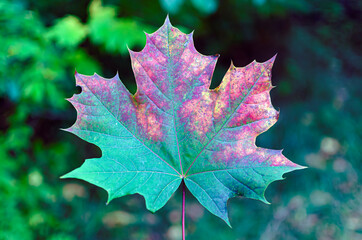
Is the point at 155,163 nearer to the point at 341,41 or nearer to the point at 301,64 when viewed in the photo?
the point at 301,64

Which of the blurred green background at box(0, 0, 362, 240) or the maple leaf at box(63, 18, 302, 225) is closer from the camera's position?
the maple leaf at box(63, 18, 302, 225)

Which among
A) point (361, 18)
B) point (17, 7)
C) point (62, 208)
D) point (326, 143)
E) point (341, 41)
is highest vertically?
point (361, 18)

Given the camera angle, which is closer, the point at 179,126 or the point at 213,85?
the point at 179,126

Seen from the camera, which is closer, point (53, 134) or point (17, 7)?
point (17, 7)

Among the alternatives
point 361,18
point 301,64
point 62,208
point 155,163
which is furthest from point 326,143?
point 155,163

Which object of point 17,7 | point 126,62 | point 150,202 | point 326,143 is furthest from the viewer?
point 326,143
